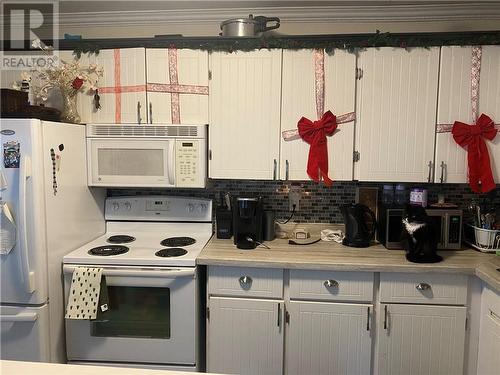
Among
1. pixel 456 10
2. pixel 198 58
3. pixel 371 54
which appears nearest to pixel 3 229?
pixel 198 58

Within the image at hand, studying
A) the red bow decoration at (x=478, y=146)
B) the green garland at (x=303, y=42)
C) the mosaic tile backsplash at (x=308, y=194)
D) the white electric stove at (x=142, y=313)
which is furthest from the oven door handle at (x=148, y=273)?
the red bow decoration at (x=478, y=146)

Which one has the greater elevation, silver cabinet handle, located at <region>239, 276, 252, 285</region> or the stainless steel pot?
the stainless steel pot

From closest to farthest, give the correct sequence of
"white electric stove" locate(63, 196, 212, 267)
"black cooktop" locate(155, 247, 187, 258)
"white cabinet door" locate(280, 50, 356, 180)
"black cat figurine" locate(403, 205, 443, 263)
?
1. "black cat figurine" locate(403, 205, 443, 263)
2. "black cooktop" locate(155, 247, 187, 258)
3. "white cabinet door" locate(280, 50, 356, 180)
4. "white electric stove" locate(63, 196, 212, 267)

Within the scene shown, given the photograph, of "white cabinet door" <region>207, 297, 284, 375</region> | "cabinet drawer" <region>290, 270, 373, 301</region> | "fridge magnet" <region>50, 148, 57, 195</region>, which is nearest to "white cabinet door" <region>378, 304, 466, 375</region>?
"cabinet drawer" <region>290, 270, 373, 301</region>

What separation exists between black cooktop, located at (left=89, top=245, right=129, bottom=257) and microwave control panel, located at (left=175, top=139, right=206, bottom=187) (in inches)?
20.4

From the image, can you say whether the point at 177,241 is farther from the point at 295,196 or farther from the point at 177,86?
the point at 177,86

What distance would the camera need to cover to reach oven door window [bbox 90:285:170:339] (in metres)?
2.07

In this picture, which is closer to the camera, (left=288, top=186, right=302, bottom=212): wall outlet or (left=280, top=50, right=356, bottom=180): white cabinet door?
(left=280, top=50, right=356, bottom=180): white cabinet door

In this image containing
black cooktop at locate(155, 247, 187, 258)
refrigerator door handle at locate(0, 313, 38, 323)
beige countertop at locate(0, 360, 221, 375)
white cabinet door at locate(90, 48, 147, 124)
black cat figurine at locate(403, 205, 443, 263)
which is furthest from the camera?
white cabinet door at locate(90, 48, 147, 124)

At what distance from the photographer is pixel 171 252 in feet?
7.01

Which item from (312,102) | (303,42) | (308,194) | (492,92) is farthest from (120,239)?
(492,92)

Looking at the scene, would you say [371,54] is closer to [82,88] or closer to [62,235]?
[82,88]

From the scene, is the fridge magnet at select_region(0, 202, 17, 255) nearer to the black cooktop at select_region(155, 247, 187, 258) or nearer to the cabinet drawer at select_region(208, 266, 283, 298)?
the black cooktop at select_region(155, 247, 187, 258)

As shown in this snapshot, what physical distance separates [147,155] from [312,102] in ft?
3.58
